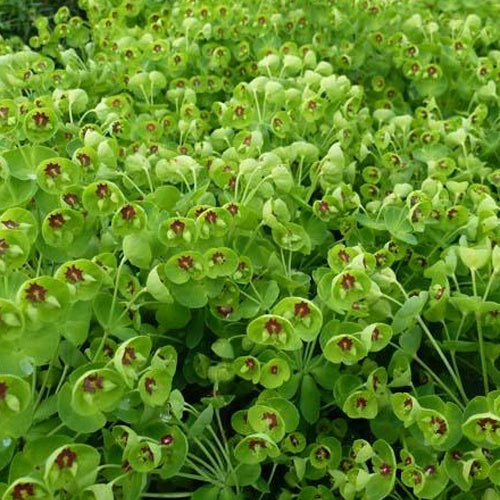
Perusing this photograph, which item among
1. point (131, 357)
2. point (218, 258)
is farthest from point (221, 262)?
point (131, 357)

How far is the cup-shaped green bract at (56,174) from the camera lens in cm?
108

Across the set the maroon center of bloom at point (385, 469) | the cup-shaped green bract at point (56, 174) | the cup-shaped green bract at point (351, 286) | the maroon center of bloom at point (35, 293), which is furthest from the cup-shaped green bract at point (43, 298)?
the maroon center of bloom at point (385, 469)

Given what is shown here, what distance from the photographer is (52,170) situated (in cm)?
108

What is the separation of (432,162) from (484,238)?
315 millimetres

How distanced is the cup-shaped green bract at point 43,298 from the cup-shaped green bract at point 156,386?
0.14m

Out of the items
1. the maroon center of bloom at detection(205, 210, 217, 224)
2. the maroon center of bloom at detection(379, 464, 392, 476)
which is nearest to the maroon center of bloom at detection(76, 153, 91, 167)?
the maroon center of bloom at detection(205, 210, 217, 224)

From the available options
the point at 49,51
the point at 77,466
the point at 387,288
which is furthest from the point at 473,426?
the point at 49,51

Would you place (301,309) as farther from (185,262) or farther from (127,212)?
(127,212)

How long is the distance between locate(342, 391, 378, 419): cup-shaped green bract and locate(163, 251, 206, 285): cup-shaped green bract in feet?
0.93

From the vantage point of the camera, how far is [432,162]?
1515mm

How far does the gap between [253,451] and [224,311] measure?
22cm

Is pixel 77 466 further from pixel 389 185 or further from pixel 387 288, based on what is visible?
pixel 389 185

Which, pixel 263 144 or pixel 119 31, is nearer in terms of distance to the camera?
pixel 263 144

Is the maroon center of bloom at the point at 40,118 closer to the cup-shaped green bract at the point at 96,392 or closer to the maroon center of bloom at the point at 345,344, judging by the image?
the cup-shaped green bract at the point at 96,392
